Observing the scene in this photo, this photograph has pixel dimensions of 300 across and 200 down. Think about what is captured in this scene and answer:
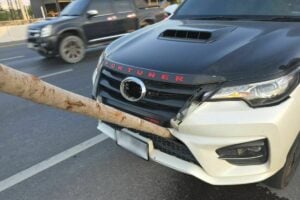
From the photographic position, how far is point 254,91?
2.27 metres

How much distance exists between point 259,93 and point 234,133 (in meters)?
0.32

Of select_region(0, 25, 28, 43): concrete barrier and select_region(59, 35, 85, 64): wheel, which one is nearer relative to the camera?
select_region(59, 35, 85, 64): wheel

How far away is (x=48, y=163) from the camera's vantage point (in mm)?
3557

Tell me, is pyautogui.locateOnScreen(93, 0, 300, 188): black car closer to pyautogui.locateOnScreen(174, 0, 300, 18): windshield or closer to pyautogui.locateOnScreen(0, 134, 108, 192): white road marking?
pyautogui.locateOnScreen(174, 0, 300, 18): windshield

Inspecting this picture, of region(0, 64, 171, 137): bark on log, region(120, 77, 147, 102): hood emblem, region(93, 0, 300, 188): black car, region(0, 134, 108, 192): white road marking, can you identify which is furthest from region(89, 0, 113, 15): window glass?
region(0, 64, 171, 137): bark on log

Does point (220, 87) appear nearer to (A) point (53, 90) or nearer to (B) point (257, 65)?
(B) point (257, 65)

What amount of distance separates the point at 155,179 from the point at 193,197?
17.0 inches

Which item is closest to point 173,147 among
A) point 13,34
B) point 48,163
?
point 48,163

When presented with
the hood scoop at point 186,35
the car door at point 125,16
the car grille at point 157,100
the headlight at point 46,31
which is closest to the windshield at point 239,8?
the hood scoop at point 186,35

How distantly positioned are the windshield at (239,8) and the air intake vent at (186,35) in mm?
717

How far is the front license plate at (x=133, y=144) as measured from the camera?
2.67m

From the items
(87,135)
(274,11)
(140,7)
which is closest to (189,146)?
(274,11)

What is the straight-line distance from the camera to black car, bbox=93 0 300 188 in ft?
7.43

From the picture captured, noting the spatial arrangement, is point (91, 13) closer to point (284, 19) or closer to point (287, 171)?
point (284, 19)
